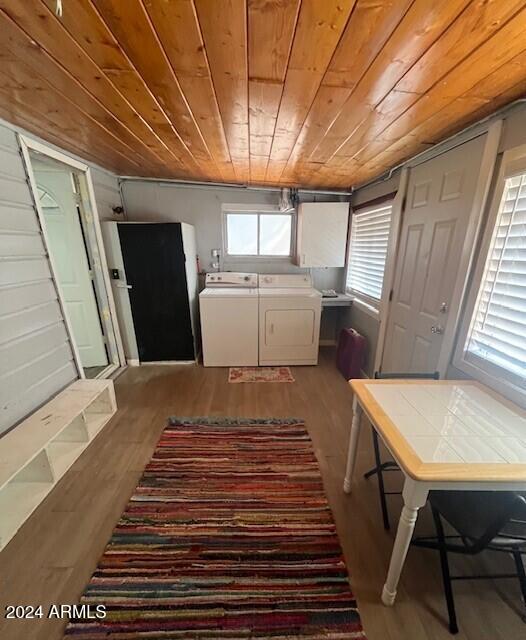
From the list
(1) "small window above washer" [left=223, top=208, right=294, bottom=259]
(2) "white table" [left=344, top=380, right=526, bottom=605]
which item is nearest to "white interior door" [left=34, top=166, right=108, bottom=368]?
(1) "small window above washer" [left=223, top=208, right=294, bottom=259]

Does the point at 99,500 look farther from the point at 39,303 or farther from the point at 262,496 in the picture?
the point at 39,303

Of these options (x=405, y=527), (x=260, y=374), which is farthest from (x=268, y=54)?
(x=260, y=374)

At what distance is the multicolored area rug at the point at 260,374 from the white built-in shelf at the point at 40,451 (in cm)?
137

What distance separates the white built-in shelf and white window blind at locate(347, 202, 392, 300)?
2943 mm

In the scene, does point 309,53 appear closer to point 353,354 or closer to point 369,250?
point 369,250

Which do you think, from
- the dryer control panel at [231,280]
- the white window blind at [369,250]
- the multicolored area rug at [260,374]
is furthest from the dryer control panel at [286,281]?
the multicolored area rug at [260,374]

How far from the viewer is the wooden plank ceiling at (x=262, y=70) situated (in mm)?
829

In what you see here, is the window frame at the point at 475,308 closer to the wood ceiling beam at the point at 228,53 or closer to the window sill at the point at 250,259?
the wood ceiling beam at the point at 228,53

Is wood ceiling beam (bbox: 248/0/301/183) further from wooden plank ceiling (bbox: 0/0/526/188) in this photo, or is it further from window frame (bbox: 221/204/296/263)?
window frame (bbox: 221/204/296/263)

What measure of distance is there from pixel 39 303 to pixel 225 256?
2195 mm

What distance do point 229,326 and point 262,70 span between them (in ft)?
7.90

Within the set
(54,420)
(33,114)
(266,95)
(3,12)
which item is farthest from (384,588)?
(33,114)

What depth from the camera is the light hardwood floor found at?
1.07 m

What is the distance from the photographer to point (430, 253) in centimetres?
194
